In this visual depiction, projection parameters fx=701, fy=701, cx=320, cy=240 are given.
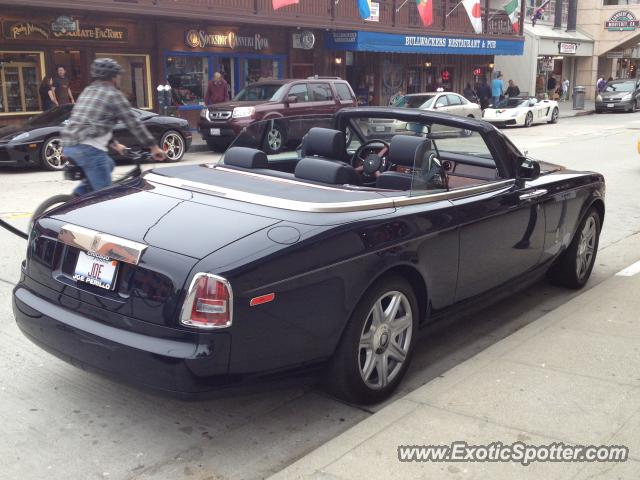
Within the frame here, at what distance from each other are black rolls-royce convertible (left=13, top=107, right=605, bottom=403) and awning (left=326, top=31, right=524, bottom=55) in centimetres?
2066

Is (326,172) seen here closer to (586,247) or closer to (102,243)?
(102,243)

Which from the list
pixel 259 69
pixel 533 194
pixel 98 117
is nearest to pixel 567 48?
pixel 259 69

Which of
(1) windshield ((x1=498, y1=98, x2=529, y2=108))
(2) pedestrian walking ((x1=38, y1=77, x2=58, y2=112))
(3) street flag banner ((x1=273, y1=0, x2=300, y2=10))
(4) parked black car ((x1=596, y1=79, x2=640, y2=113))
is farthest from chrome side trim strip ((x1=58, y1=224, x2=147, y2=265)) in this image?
(4) parked black car ((x1=596, y1=79, x2=640, y2=113))

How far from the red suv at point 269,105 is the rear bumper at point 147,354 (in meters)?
13.0

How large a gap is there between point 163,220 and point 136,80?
18318 mm

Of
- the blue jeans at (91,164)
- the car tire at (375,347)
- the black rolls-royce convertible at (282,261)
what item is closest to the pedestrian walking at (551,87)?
the black rolls-royce convertible at (282,261)

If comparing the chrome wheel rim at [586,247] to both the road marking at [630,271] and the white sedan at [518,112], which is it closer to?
the road marking at [630,271]

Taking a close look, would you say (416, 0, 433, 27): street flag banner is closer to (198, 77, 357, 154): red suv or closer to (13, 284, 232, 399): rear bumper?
(198, 77, 357, 154): red suv

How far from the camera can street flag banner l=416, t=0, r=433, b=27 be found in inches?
1096

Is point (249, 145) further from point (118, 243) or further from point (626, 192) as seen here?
point (626, 192)

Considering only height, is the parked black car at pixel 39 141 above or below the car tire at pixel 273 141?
below

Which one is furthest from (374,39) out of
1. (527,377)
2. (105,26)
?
(527,377)

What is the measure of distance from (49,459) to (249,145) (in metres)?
2.64

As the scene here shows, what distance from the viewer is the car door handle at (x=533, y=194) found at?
493 cm
